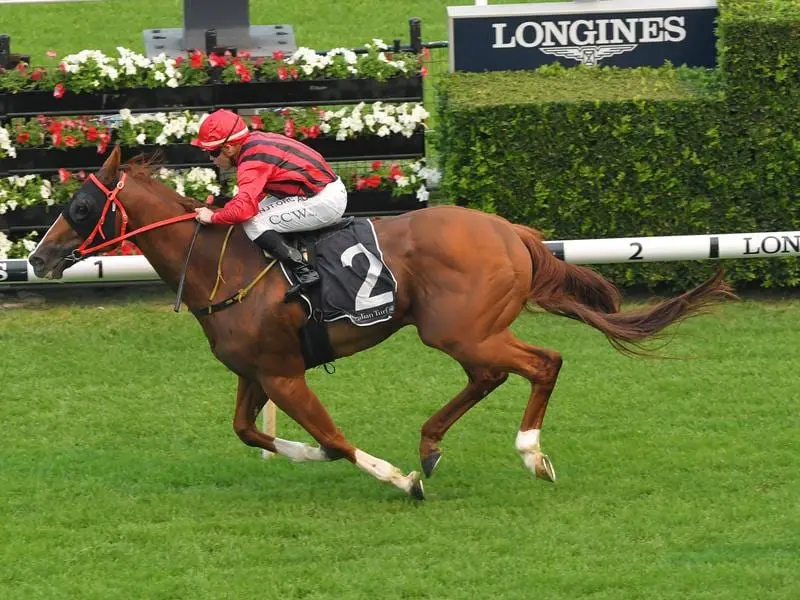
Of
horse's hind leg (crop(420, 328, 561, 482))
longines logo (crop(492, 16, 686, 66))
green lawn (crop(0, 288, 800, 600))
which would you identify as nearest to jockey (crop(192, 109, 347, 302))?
horse's hind leg (crop(420, 328, 561, 482))

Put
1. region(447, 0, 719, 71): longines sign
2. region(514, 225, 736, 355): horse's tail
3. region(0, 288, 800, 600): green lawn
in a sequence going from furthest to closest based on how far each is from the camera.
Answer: region(447, 0, 719, 71): longines sign → region(514, 225, 736, 355): horse's tail → region(0, 288, 800, 600): green lawn

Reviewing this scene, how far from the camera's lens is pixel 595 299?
721 centimetres

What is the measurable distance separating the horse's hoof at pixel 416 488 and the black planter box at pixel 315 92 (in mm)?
4144

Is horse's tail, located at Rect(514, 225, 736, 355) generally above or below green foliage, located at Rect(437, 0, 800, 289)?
below

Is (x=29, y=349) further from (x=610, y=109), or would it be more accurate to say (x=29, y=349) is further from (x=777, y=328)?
(x=777, y=328)

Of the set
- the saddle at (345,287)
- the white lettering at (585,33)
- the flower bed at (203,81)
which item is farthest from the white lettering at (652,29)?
the saddle at (345,287)

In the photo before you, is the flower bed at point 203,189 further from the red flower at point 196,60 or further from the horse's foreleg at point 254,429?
the horse's foreleg at point 254,429

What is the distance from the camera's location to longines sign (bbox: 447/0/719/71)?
10547 millimetres

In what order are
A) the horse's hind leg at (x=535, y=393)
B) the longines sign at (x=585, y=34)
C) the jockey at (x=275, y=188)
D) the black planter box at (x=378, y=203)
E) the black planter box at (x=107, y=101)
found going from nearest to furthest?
the jockey at (x=275, y=188)
the horse's hind leg at (x=535, y=393)
the black planter box at (x=107, y=101)
the black planter box at (x=378, y=203)
the longines sign at (x=585, y=34)

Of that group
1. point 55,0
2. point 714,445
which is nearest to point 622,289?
point 714,445

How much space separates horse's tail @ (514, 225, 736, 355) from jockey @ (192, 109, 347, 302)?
94 cm

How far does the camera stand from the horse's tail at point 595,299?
7.02m

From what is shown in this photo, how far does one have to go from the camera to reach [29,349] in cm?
941

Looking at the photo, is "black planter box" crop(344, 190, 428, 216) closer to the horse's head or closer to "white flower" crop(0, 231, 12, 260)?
"white flower" crop(0, 231, 12, 260)
